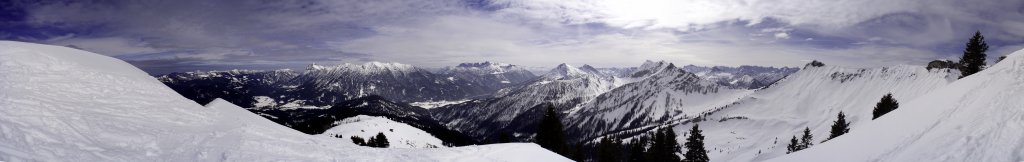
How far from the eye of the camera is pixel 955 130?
15.4 metres

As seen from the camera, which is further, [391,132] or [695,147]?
[391,132]

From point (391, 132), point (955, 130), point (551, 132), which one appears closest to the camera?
point (955, 130)

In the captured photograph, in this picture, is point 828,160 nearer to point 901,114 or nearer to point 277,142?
point 901,114

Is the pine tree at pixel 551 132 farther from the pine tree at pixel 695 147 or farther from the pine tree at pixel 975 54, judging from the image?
the pine tree at pixel 975 54

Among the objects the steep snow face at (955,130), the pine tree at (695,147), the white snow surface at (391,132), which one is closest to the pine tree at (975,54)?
the pine tree at (695,147)

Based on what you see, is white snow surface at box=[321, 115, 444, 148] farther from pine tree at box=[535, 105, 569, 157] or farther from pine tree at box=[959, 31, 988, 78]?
pine tree at box=[959, 31, 988, 78]

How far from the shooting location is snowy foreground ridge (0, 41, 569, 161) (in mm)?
11297

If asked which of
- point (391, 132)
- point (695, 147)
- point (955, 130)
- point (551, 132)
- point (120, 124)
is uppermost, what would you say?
point (120, 124)

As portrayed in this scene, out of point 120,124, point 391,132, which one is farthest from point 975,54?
point 391,132

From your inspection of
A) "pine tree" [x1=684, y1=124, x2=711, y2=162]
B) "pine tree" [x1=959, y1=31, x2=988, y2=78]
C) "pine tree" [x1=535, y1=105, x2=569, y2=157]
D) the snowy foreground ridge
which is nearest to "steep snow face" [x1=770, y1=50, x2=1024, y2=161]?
the snowy foreground ridge

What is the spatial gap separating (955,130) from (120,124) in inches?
1098

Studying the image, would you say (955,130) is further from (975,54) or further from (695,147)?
(975,54)

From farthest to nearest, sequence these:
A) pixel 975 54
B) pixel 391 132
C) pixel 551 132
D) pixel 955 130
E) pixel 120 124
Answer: pixel 391 132
pixel 975 54
pixel 551 132
pixel 955 130
pixel 120 124

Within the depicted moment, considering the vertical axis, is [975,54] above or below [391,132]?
above
